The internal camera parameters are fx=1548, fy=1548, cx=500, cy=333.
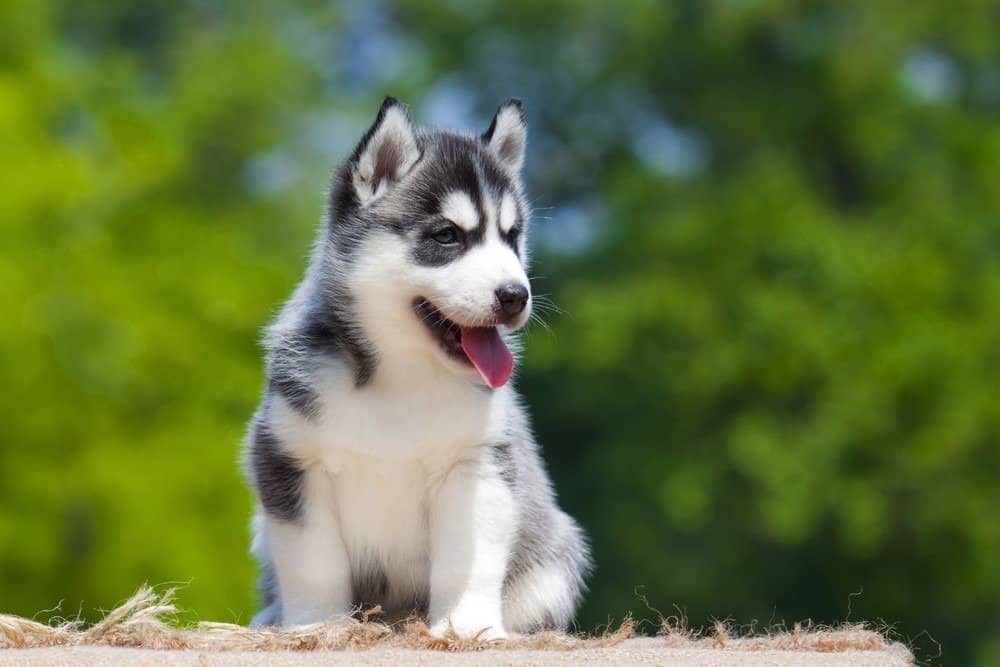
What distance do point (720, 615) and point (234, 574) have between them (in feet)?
30.1

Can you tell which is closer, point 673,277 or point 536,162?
point 673,277

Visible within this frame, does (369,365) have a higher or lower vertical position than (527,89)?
lower

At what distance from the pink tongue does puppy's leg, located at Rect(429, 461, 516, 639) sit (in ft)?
1.09

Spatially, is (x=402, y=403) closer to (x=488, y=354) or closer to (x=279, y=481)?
(x=488, y=354)

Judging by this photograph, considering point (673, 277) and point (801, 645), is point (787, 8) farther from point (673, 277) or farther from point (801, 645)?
point (801, 645)

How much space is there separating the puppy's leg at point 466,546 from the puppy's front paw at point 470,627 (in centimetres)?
2

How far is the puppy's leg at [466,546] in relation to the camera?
575cm

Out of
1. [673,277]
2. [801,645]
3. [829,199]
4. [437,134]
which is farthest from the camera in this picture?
[829,199]

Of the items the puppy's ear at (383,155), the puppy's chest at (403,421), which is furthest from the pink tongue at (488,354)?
the puppy's ear at (383,155)

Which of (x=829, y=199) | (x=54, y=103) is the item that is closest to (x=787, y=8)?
(x=829, y=199)

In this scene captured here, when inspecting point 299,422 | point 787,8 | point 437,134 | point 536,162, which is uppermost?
point 787,8

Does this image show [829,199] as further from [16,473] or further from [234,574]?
[16,473]

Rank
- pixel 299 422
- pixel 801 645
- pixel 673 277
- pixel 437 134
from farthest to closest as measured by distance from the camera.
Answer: pixel 673 277 → pixel 437 134 → pixel 299 422 → pixel 801 645

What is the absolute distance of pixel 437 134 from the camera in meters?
6.22
